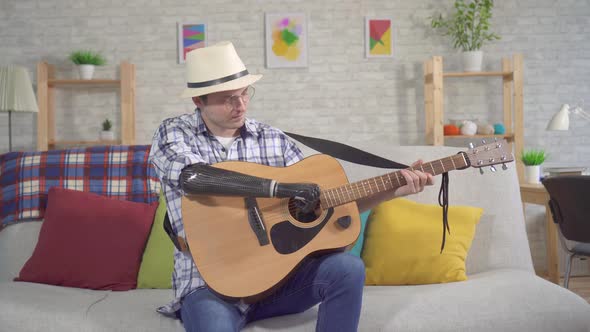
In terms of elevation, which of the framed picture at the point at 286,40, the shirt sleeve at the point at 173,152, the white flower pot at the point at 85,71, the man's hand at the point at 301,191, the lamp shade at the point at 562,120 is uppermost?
the framed picture at the point at 286,40

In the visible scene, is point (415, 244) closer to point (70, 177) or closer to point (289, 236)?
point (289, 236)

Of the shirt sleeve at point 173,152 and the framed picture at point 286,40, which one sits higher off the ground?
the framed picture at point 286,40

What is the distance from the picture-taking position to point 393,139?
16.3 feet

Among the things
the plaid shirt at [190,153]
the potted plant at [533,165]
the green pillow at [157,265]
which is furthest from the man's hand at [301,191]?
the potted plant at [533,165]

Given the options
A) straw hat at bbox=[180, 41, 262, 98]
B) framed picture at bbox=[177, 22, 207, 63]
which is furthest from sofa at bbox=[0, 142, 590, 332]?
framed picture at bbox=[177, 22, 207, 63]

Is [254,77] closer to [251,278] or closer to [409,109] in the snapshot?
[251,278]

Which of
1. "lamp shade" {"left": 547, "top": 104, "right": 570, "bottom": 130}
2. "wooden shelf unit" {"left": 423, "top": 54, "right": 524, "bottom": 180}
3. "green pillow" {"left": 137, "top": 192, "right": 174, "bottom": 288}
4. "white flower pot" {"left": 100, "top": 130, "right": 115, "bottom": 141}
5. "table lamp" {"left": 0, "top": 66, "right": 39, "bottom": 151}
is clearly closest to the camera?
"green pillow" {"left": 137, "top": 192, "right": 174, "bottom": 288}

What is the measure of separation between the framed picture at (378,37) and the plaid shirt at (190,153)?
2978 millimetres

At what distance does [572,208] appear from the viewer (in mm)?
2986

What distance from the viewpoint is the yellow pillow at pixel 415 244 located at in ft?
7.44

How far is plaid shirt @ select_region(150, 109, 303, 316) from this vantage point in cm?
184

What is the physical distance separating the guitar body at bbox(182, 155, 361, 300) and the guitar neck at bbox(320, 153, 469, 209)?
41 millimetres

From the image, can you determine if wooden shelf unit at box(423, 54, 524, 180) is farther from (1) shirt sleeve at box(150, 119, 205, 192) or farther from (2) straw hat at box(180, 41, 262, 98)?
(1) shirt sleeve at box(150, 119, 205, 192)

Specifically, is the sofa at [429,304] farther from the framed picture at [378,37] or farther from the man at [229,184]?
the framed picture at [378,37]
